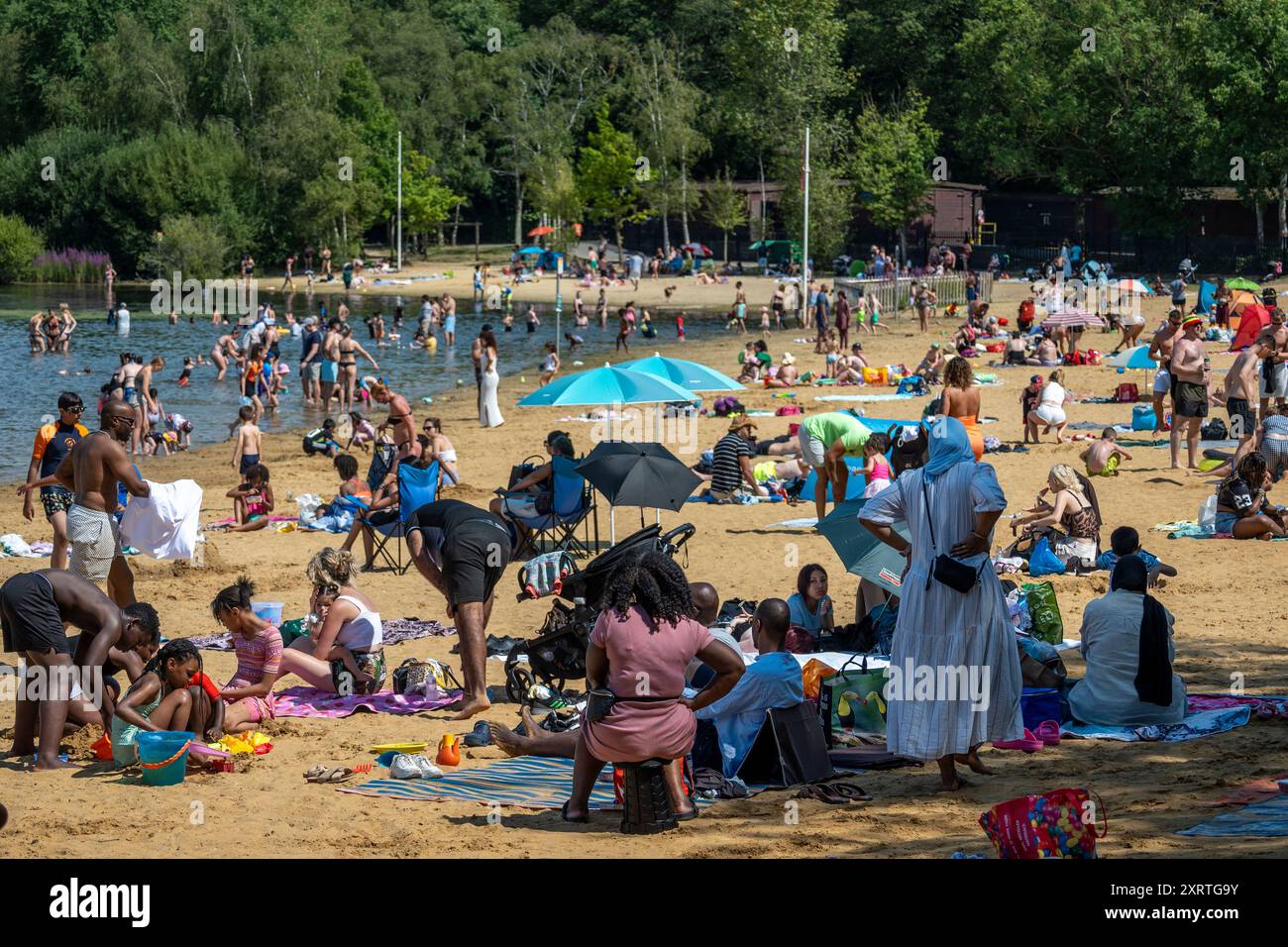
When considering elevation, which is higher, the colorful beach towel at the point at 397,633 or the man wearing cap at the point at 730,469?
the man wearing cap at the point at 730,469

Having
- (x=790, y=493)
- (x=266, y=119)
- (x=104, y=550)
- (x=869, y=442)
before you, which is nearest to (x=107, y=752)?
(x=104, y=550)

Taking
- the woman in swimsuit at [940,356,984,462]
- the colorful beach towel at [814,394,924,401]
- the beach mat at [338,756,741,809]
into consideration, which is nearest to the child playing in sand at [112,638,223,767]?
the beach mat at [338,756,741,809]

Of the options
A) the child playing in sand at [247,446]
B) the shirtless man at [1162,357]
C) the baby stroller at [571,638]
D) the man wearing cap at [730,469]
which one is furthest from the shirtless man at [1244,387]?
the child playing in sand at [247,446]

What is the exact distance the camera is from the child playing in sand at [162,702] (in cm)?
830

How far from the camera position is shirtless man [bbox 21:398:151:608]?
10.7 meters

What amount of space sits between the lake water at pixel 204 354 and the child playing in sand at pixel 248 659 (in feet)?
43.8

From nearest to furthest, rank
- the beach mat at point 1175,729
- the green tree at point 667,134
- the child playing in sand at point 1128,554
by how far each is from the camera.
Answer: the beach mat at point 1175,729
the child playing in sand at point 1128,554
the green tree at point 667,134

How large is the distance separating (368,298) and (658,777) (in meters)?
48.9

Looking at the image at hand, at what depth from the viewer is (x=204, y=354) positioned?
3725 centimetres

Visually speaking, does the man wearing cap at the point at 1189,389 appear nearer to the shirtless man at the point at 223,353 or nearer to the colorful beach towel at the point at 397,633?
the colorful beach towel at the point at 397,633

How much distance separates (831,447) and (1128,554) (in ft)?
17.0

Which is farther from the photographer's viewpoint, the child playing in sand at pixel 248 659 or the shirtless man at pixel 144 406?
the shirtless man at pixel 144 406

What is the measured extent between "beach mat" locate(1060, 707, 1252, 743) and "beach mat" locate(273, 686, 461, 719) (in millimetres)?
3766
